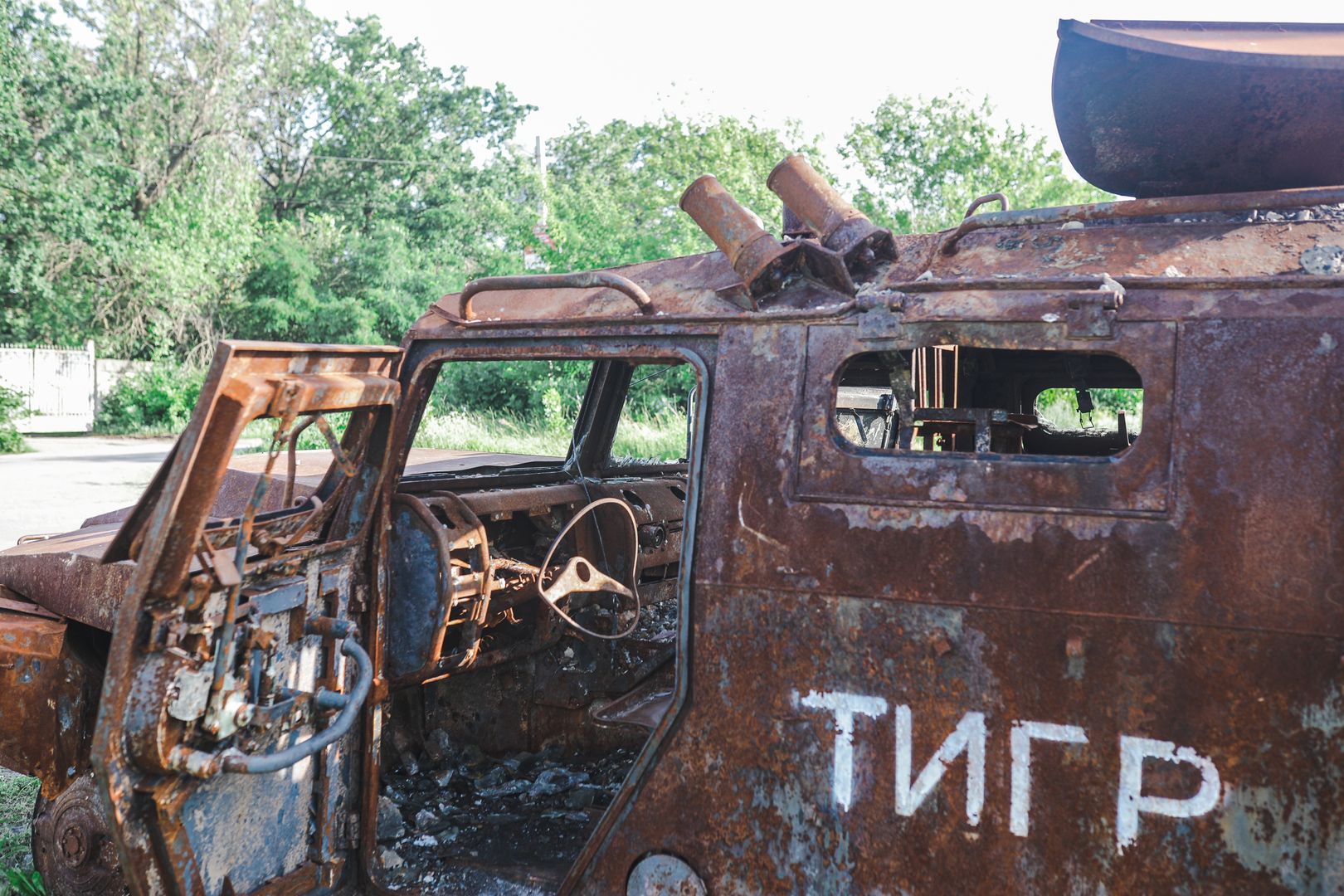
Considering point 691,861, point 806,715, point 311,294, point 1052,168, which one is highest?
point 1052,168

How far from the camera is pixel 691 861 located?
2.47 meters

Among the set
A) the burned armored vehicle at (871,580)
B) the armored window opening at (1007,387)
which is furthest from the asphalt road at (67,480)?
the armored window opening at (1007,387)

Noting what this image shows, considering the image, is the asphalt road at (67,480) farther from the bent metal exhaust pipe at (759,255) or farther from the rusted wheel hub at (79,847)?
the bent metal exhaust pipe at (759,255)

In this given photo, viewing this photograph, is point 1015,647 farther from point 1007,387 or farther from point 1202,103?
point 1007,387

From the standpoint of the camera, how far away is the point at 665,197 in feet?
71.2

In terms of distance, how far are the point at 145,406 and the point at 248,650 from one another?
26632 millimetres

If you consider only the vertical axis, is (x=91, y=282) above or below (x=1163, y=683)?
above

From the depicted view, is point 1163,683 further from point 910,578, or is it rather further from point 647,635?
point 647,635

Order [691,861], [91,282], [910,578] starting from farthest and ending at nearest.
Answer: [91,282]
[691,861]
[910,578]

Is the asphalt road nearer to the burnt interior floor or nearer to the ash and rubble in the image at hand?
the burnt interior floor

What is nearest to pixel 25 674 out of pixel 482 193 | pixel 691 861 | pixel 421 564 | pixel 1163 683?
pixel 421 564

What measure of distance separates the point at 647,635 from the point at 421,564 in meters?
1.33

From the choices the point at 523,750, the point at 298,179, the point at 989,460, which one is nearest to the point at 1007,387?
the point at 989,460

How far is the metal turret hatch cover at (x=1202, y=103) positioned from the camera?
2436 millimetres
